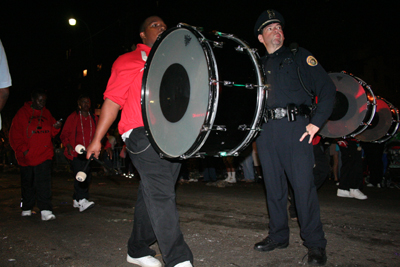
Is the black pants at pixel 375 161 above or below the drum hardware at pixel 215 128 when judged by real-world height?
below

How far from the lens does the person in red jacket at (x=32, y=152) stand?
488 centimetres

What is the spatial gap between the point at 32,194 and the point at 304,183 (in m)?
4.31

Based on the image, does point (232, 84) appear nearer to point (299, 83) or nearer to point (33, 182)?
point (299, 83)

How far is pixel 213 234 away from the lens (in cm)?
353

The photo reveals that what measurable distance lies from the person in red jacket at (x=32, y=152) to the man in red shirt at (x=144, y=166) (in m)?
2.82

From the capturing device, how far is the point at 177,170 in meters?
2.61

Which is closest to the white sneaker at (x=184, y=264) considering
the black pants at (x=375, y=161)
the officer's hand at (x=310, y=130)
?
the officer's hand at (x=310, y=130)

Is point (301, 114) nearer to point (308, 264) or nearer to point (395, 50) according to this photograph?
point (308, 264)

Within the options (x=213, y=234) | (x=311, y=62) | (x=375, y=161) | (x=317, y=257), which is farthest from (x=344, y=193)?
(x=311, y=62)

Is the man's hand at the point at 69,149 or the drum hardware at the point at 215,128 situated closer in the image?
the drum hardware at the point at 215,128

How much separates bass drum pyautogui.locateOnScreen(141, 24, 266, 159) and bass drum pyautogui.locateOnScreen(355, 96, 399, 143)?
422 centimetres

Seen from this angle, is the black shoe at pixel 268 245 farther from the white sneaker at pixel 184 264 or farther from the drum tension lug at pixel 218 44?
the drum tension lug at pixel 218 44

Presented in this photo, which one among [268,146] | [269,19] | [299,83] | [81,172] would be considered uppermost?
[269,19]

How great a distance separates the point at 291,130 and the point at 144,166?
1.40 metres
